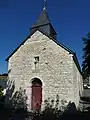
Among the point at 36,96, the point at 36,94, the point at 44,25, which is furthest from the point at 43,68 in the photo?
the point at 44,25

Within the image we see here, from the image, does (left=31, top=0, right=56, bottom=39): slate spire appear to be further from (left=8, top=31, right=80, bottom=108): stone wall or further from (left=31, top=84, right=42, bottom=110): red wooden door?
(left=31, top=84, right=42, bottom=110): red wooden door

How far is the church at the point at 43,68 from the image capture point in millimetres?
17281

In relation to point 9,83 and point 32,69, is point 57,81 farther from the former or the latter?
point 9,83

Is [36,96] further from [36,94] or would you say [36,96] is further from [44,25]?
[44,25]

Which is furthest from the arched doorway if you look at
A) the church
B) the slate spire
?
the slate spire

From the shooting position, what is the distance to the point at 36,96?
61.5 ft

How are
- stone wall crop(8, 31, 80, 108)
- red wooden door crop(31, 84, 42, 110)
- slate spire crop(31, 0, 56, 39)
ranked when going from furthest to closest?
slate spire crop(31, 0, 56, 39), red wooden door crop(31, 84, 42, 110), stone wall crop(8, 31, 80, 108)

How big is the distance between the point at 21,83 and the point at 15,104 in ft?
7.48

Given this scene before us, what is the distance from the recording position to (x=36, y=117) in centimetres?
1467

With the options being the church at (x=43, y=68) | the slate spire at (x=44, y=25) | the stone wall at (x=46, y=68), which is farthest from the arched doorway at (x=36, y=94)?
the slate spire at (x=44, y=25)

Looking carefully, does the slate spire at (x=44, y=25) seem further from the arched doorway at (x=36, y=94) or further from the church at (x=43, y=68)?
the arched doorway at (x=36, y=94)

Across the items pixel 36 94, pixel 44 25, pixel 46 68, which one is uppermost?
pixel 44 25

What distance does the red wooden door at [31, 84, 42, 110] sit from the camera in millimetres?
18500

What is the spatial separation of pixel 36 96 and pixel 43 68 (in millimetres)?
2971
